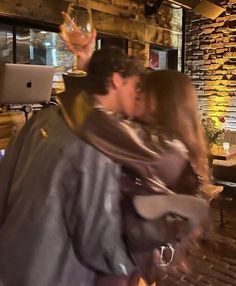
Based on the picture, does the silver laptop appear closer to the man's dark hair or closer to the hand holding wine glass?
the hand holding wine glass

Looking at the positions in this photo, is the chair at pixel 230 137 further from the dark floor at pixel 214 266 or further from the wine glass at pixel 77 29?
the wine glass at pixel 77 29

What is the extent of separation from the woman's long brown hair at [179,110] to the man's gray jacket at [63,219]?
0.82 feet

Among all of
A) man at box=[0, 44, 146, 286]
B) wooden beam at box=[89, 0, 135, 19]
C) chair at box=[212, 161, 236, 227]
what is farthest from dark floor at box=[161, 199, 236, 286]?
wooden beam at box=[89, 0, 135, 19]

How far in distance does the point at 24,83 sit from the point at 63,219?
3.16m

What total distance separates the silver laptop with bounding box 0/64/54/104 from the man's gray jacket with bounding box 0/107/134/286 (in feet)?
9.56

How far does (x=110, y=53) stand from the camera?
1.09m

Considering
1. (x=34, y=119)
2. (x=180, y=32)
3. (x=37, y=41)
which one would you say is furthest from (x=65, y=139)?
(x=180, y=32)

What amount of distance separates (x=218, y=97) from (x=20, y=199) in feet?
20.2

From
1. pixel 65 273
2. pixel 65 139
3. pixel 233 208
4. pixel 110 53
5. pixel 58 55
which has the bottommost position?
pixel 233 208

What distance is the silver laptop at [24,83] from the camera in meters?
3.74

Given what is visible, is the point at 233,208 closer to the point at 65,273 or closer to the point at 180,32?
the point at 180,32

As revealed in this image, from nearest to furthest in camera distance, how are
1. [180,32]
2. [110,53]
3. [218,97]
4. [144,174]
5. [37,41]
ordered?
1. [144,174]
2. [110,53]
3. [37,41]
4. [218,97]
5. [180,32]

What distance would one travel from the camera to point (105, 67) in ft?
3.49

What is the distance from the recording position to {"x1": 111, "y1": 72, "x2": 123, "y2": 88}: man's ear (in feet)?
3.48
